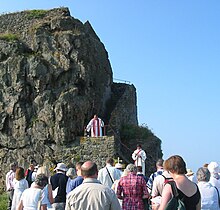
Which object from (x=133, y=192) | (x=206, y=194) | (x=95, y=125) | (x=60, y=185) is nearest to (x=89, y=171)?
(x=206, y=194)

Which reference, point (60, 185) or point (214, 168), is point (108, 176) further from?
point (214, 168)

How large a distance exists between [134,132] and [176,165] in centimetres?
2304

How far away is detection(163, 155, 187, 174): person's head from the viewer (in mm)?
5387

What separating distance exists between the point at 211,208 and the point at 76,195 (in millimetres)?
2502

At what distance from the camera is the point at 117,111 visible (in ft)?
92.3

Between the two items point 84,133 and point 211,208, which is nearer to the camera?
point 211,208

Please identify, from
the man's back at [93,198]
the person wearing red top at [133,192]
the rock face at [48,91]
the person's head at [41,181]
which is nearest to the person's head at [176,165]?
the man's back at [93,198]

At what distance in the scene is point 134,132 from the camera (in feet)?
93.2

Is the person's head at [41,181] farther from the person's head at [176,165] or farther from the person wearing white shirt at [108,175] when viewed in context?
the person wearing white shirt at [108,175]

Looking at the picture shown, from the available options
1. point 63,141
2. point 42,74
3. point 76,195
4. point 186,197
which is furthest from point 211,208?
point 42,74

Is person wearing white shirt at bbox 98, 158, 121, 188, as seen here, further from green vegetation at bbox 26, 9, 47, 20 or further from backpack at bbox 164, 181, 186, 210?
green vegetation at bbox 26, 9, 47, 20

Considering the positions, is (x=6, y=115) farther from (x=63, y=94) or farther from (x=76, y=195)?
(x=76, y=195)

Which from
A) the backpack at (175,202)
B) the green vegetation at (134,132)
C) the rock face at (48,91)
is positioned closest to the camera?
the backpack at (175,202)

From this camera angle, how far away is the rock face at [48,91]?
81.9ft
